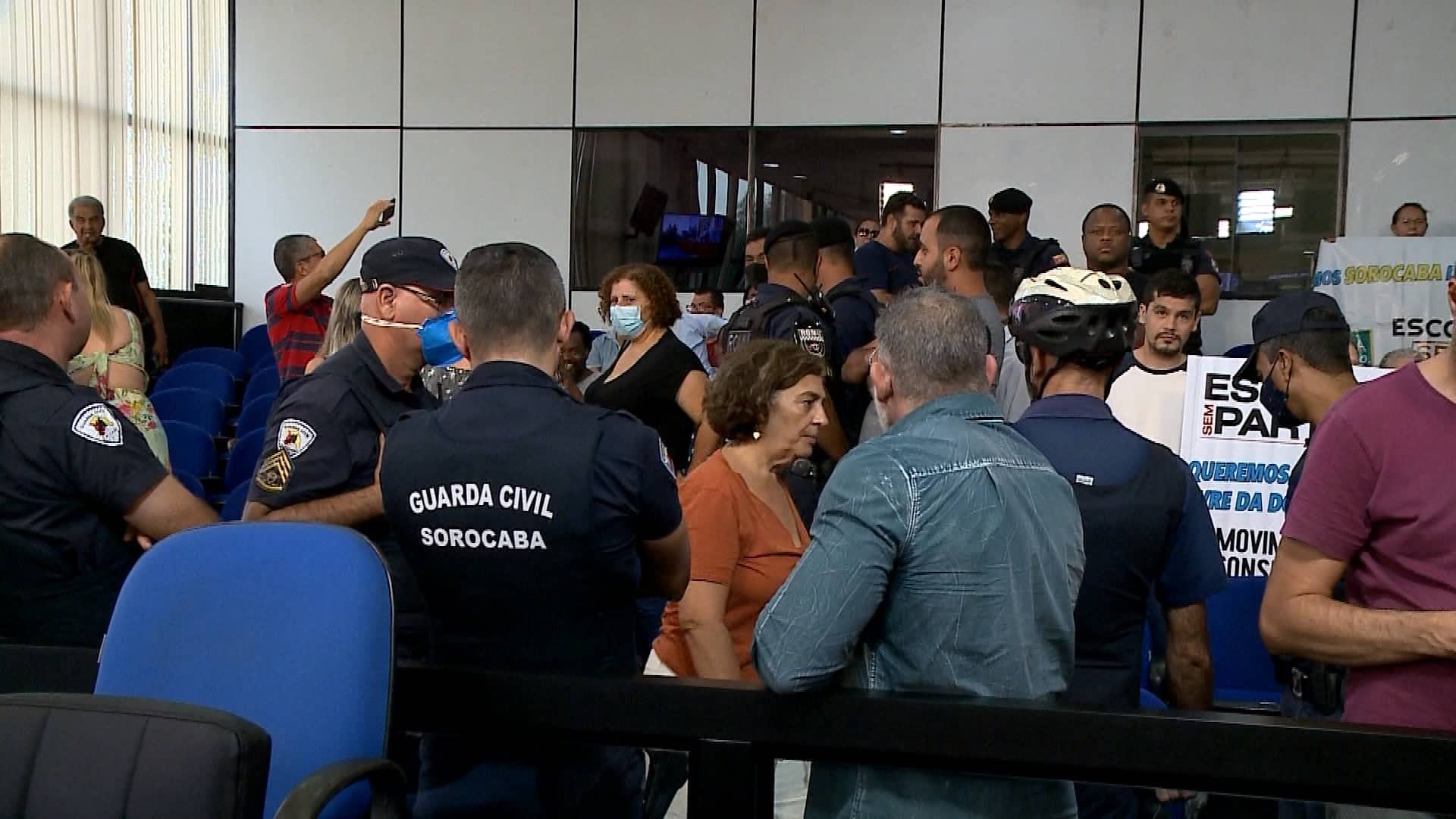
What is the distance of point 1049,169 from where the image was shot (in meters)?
7.89

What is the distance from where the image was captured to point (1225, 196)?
25.2 ft

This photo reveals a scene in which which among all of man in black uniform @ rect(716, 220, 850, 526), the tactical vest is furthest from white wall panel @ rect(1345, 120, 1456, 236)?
the tactical vest

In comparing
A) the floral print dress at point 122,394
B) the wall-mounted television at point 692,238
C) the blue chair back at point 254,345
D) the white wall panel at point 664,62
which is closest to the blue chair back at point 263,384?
the blue chair back at point 254,345

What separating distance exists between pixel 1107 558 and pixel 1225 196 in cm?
613

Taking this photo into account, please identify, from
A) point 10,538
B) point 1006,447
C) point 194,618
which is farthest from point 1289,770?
point 10,538

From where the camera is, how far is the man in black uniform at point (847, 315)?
431 centimetres

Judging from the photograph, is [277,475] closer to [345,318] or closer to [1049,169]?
[345,318]

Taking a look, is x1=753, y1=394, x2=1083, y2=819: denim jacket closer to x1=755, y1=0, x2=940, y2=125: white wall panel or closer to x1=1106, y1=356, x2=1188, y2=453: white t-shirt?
x1=1106, y1=356, x2=1188, y2=453: white t-shirt

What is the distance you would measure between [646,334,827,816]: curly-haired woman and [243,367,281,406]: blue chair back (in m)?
4.61

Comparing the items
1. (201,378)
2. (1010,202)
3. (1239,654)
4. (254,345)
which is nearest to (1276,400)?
(1239,654)

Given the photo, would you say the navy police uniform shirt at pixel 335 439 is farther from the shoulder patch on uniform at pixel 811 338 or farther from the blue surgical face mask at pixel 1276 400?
the blue surgical face mask at pixel 1276 400

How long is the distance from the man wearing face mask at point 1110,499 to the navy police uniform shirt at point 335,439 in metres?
1.18

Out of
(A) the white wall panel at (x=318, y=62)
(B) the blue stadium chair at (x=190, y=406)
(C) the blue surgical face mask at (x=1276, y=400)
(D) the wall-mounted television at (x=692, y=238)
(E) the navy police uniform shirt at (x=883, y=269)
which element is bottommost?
(B) the blue stadium chair at (x=190, y=406)

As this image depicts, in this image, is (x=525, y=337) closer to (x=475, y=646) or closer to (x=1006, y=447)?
(x=475, y=646)
